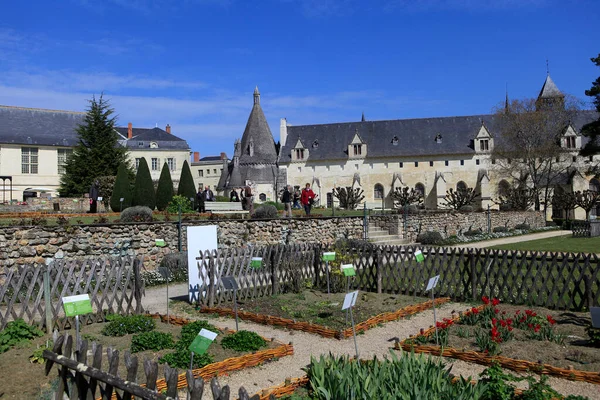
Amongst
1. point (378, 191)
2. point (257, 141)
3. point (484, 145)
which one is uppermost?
point (257, 141)

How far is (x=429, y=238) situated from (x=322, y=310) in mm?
16354

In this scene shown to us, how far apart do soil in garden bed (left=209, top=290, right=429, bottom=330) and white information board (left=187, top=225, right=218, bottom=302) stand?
75 cm

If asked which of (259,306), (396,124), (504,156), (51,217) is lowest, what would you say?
(259,306)

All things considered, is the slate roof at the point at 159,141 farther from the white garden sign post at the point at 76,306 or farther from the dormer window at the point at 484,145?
the white garden sign post at the point at 76,306

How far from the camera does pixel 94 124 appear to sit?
4000cm

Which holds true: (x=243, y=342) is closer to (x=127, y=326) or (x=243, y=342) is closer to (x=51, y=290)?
(x=127, y=326)

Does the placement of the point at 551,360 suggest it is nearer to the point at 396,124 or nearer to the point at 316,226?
the point at 316,226

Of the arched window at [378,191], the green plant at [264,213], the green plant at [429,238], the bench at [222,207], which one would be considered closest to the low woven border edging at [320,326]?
the green plant at [264,213]

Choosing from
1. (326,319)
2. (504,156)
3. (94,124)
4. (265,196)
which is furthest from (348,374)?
(265,196)

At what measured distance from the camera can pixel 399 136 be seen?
63.7 meters

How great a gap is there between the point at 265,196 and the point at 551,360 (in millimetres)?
54507

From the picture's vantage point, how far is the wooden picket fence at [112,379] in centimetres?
349

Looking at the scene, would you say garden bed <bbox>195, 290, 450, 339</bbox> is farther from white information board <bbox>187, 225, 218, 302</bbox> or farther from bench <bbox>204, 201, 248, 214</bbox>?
bench <bbox>204, 201, 248, 214</bbox>

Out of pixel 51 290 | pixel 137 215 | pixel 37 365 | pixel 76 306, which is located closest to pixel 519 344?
pixel 76 306
